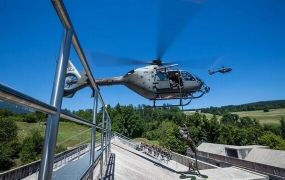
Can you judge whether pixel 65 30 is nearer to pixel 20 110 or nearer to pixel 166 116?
pixel 20 110

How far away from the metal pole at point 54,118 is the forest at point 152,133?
0.05 metres

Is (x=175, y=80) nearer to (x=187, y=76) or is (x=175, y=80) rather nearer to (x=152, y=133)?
(x=187, y=76)

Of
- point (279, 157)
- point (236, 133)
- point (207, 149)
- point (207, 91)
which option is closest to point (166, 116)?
point (236, 133)

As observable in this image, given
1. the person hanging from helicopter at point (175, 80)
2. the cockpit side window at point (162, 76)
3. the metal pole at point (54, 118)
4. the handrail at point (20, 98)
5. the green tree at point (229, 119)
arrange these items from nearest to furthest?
1. the handrail at point (20, 98)
2. the metal pole at point (54, 118)
3. the person hanging from helicopter at point (175, 80)
4. the cockpit side window at point (162, 76)
5. the green tree at point (229, 119)

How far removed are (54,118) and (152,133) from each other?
80.3 m

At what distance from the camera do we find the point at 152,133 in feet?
263

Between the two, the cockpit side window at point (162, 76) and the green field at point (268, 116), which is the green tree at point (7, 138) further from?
the green field at point (268, 116)

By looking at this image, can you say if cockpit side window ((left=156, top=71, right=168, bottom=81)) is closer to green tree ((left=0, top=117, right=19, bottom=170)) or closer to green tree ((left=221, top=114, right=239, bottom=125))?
green tree ((left=0, top=117, right=19, bottom=170))

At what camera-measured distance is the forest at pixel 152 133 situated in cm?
87

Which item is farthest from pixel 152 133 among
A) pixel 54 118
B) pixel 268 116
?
pixel 268 116

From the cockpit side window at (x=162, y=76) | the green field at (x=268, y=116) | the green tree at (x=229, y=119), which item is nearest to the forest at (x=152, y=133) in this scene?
the cockpit side window at (x=162, y=76)

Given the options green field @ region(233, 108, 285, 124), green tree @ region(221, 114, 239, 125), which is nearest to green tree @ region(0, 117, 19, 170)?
green tree @ region(221, 114, 239, 125)

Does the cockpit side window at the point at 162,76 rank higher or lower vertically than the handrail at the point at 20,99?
higher

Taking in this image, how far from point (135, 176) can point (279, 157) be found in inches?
943
